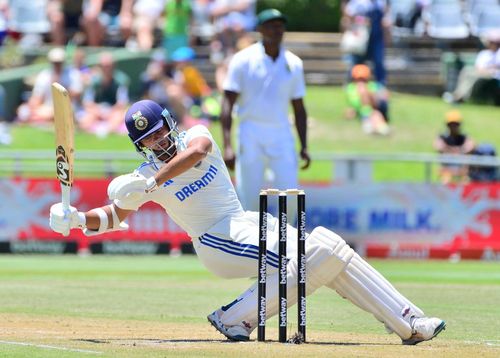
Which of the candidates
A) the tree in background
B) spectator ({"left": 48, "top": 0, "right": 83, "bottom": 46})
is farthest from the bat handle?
the tree in background

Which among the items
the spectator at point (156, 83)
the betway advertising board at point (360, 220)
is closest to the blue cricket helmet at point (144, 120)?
the betway advertising board at point (360, 220)

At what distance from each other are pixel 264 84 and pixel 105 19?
39.5 feet

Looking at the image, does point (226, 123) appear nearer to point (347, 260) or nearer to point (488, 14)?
point (347, 260)

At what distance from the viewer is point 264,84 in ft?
45.2

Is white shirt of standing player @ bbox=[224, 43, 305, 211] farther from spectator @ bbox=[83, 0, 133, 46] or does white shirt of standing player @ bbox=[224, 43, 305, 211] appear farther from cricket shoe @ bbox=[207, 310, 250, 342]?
spectator @ bbox=[83, 0, 133, 46]

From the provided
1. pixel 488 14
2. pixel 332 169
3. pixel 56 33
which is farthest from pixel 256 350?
pixel 488 14

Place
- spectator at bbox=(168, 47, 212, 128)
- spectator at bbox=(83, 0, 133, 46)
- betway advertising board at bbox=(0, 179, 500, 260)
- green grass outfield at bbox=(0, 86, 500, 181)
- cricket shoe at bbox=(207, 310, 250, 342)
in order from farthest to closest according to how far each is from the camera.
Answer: spectator at bbox=(83, 0, 133, 46) < spectator at bbox=(168, 47, 212, 128) < green grass outfield at bbox=(0, 86, 500, 181) < betway advertising board at bbox=(0, 179, 500, 260) < cricket shoe at bbox=(207, 310, 250, 342)

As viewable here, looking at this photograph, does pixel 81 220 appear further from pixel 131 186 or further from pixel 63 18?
pixel 63 18

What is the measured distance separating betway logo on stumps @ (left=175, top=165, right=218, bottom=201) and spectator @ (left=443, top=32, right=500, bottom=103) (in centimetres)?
1616

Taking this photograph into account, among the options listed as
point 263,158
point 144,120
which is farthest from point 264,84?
point 144,120

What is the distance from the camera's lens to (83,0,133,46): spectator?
2445 cm

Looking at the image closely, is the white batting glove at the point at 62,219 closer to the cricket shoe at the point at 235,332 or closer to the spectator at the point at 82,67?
the cricket shoe at the point at 235,332

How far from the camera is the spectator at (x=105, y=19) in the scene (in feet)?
80.2

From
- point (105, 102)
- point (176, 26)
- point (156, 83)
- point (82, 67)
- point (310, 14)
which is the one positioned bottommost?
point (105, 102)
